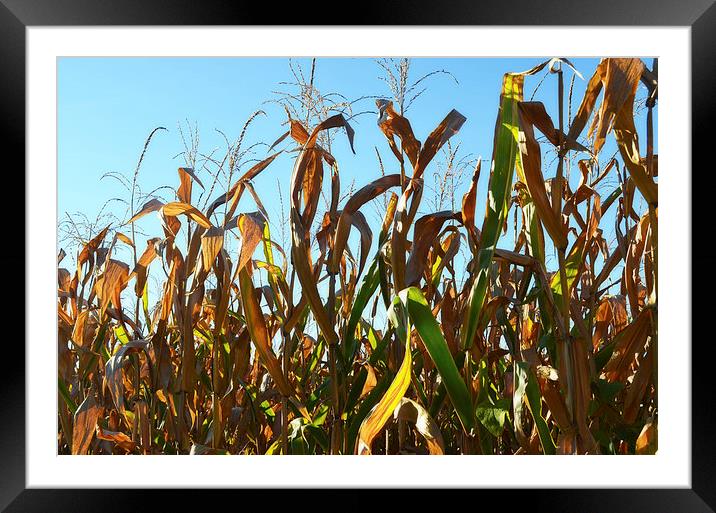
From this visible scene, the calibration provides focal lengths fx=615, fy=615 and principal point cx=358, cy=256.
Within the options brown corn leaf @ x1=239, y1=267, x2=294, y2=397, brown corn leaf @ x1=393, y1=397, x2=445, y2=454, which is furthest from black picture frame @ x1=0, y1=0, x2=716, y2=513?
brown corn leaf @ x1=239, y1=267, x2=294, y2=397

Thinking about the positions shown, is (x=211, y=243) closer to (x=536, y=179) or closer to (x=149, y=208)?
(x=149, y=208)

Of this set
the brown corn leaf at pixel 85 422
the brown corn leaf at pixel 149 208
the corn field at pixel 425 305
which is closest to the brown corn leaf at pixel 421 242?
the corn field at pixel 425 305

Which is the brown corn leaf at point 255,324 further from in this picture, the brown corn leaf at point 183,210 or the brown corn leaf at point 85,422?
the brown corn leaf at point 85,422

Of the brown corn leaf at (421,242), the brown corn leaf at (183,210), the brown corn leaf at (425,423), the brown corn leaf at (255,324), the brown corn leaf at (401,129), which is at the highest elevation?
the brown corn leaf at (401,129)

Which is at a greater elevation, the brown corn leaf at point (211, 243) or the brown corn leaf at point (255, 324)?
the brown corn leaf at point (211, 243)

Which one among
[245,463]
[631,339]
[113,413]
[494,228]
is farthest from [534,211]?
[113,413]

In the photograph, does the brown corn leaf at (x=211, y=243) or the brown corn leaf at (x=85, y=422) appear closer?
the brown corn leaf at (x=211, y=243)

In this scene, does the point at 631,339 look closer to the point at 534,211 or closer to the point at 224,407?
the point at 534,211
